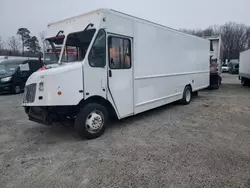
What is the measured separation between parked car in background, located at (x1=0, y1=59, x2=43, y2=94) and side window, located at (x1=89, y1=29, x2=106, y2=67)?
7.57m

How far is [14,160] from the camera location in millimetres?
3549

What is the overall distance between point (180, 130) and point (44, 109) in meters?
3.35

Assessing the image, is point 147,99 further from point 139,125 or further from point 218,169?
point 218,169

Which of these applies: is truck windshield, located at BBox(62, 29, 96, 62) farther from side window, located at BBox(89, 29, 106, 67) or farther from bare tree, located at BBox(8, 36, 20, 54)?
bare tree, located at BBox(8, 36, 20, 54)

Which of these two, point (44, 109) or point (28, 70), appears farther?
point (28, 70)

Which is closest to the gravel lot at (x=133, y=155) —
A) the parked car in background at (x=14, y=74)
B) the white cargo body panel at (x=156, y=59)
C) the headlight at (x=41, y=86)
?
the white cargo body panel at (x=156, y=59)

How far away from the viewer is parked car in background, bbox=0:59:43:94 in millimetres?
10961

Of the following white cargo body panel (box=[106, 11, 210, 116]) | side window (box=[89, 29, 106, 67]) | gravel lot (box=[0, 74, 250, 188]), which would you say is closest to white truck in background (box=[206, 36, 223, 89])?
white cargo body panel (box=[106, 11, 210, 116])

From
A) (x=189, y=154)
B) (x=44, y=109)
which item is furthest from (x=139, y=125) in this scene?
(x=44, y=109)

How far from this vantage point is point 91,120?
439 cm

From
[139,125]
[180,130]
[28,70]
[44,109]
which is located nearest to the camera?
[44,109]

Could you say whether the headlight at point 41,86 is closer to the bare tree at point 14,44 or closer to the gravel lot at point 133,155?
the gravel lot at point 133,155

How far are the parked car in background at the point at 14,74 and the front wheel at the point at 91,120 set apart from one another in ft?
25.1

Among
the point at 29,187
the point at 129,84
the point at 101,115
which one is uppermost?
the point at 129,84
